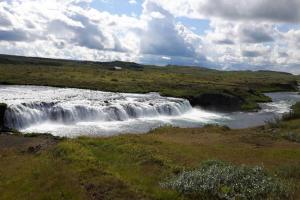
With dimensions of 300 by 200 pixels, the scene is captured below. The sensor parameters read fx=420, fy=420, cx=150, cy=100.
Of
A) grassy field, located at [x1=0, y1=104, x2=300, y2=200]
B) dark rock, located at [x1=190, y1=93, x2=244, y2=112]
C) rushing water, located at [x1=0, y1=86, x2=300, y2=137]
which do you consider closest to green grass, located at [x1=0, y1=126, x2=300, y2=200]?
grassy field, located at [x1=0, y1=104, x2=300, y2=200]

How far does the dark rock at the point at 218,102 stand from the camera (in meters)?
96.6

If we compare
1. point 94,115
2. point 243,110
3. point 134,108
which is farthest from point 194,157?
point 243,110

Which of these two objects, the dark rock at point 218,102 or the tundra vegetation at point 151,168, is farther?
the dark rock at point 218,102

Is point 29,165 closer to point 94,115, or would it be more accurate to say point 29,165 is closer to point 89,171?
point 89,171

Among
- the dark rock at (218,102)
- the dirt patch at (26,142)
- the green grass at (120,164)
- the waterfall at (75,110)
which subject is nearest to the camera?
the green grass at (120,164)

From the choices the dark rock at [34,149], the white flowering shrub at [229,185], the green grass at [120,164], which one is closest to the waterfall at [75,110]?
the dark rock at [34,149]

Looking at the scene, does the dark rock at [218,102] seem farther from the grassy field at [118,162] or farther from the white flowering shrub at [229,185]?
the white flowering shrub at [229,185]

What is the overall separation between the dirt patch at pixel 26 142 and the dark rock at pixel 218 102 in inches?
2378

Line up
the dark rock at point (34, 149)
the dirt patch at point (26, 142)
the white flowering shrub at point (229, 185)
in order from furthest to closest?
the dirt patch at point (26, 142)
the dark rock at point (34, 149)
the white flowering shrub at point (229, 185)

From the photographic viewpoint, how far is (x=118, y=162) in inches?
1077

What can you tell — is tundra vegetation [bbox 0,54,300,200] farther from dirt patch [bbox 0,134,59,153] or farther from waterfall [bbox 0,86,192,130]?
waterfall [bbox 0,86,192,130]

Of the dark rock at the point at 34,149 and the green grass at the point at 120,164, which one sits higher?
the green grass at the point at 120,164

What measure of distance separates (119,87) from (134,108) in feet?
115

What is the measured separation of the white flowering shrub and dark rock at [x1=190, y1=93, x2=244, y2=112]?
73756 millimetres
